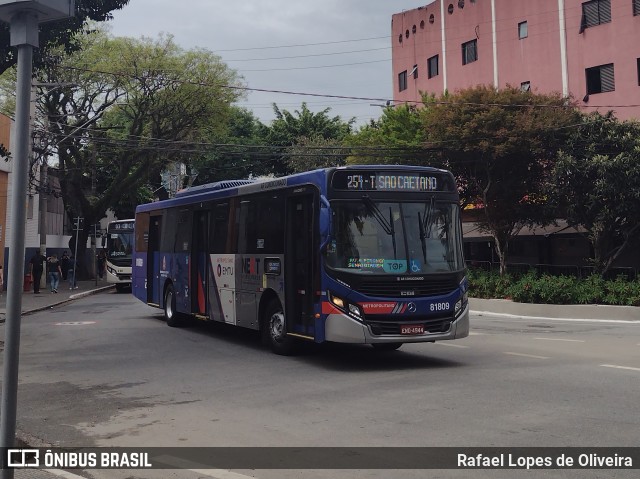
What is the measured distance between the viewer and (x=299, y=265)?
11.7 metres

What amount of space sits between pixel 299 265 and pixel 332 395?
3.16 metres

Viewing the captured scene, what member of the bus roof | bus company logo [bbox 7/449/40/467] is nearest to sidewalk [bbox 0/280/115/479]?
the bus roof

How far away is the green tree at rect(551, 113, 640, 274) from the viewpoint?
2358cm

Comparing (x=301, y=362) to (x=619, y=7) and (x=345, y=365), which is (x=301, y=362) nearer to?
(x=345, y=365)

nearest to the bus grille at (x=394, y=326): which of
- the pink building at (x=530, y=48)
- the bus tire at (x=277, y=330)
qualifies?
the bus tire at (x=277, y=330)

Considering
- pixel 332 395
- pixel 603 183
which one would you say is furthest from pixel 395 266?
pixel 603 183

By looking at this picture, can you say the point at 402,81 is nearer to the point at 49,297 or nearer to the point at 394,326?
the point at 49,297

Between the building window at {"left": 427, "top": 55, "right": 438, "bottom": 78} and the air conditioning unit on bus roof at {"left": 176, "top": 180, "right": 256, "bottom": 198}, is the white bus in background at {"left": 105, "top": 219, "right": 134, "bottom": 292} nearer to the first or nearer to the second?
the air conditioning unit on bus roof at {"left": 176, "top": 180, "right": 256, "bottom": 198}

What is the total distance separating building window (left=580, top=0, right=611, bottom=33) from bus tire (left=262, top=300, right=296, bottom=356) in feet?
84.6

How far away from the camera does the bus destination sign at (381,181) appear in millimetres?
11062

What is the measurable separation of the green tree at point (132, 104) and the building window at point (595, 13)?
19.5 m

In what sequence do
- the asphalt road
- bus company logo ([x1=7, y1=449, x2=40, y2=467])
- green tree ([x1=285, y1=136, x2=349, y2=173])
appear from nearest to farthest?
bus company logo ([x1=7, y1=449, x2=40, y2=467]) < the asphalt road < green tree ([x1=285, y1=136, x2=349, y2=173])

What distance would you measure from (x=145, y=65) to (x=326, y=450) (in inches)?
1389

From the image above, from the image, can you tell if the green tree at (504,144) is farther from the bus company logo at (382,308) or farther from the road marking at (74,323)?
the bus company logo at (382,308)
